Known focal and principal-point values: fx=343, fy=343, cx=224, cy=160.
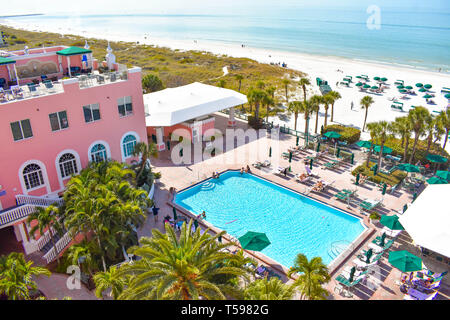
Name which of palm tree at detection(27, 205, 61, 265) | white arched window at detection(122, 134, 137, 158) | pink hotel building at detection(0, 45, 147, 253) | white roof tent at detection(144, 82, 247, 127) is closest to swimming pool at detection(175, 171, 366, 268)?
white arched window at detection(122, 134, 137, 158)

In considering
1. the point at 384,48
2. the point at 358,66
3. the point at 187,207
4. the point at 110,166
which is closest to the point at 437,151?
the point at 187,207

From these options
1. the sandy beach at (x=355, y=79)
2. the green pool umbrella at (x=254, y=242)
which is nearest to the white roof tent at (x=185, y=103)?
the sandy beach at (x=355, y=79)

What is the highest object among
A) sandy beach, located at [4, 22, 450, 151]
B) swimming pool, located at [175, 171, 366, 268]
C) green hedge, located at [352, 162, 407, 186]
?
sandy beach, located at [4, 22, 450, 151]

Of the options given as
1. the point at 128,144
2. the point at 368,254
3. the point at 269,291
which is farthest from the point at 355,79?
the point at 269,291

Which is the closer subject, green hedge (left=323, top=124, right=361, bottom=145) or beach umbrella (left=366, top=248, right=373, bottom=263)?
beach umbrella (left=366, top=248, right=373, bottom=263)

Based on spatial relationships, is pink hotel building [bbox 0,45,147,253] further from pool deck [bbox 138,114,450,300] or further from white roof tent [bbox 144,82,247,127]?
white roof tent [bbox 144,82,247,127]

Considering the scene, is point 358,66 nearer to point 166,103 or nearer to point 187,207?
point 166,103
